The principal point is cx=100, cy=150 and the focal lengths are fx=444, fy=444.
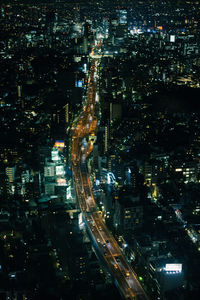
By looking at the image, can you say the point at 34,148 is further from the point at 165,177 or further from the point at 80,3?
the point at 80,3

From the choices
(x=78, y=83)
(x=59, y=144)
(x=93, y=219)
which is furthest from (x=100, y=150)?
(x=78, y=83)

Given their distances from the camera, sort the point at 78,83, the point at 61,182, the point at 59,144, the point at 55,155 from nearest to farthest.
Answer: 1. the point at 61,182
2. the point at 55,155
3. the point at 59,144
4. the point at 78,83

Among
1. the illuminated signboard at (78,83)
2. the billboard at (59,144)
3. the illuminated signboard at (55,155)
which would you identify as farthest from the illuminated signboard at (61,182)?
the illuminated signboard at (78,83)

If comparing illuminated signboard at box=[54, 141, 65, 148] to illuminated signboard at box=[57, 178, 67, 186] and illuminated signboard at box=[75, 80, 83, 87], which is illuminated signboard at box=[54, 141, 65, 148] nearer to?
illuminated signboard at box=[57, 178, 67, 186]

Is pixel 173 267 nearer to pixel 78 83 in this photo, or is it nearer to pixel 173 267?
pixel 173 267

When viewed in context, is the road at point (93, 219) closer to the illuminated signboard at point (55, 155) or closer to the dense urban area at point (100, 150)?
the dense urban area at point (100, 150)

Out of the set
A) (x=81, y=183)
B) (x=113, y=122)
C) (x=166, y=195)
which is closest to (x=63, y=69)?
(x=113, y=122)
